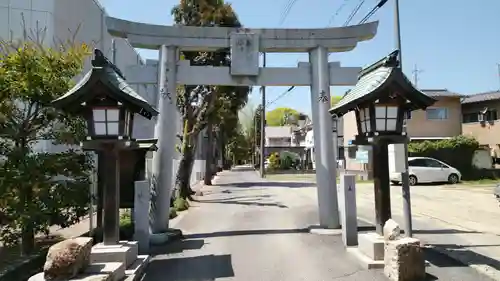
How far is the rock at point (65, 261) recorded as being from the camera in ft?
16.3

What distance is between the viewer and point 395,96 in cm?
739

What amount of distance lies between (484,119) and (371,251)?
2995 centimetres

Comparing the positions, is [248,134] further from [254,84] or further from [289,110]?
[254,84]

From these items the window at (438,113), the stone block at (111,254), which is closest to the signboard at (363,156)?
the stone block at (111,254)

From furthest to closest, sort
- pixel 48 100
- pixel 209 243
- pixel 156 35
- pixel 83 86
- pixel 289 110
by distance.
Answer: pixel 289 110 < pixel 156 35 < pixel 209 243 < pixel 48 100 < pixel 83 86

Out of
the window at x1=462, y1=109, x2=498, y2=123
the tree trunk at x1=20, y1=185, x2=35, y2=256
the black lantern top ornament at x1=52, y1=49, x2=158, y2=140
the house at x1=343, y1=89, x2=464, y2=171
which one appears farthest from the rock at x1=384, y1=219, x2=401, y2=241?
the window at x1=462, y1=109, x2=498, y2=123

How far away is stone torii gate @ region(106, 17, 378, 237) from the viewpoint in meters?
9.83

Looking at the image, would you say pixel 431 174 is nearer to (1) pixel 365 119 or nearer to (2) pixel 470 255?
(2) pixel 470 255

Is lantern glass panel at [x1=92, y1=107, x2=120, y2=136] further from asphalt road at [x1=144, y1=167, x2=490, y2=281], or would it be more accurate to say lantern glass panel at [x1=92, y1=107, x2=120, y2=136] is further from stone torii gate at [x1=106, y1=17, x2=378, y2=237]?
stone torii gate at [x1=106, y1=17, x2=378, y2=237]

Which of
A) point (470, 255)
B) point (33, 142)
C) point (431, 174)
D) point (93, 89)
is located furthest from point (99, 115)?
point (431, 174)

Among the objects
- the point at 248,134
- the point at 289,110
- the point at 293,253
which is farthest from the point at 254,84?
the point at 289,110

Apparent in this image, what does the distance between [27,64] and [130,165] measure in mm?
3018

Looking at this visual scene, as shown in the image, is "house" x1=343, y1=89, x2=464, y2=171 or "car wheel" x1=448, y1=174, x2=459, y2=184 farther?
"house" x1=343, y1=89, x2=464, y2=171

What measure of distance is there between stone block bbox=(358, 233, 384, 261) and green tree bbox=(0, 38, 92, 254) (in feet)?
17.6
